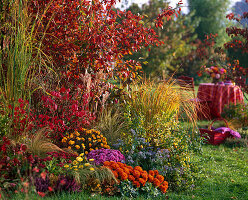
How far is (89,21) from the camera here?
200 inches

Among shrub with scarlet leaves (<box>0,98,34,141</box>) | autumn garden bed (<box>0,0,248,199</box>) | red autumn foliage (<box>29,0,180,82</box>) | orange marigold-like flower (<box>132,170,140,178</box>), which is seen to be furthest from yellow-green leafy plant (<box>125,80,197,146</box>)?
shrub with scarlet leaves (<box>0,98,34,141</box>)

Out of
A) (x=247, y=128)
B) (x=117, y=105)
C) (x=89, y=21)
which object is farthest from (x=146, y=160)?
(x=247, y=128)

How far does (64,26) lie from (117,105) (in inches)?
65.9

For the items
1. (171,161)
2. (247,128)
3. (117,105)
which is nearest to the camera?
(171,161)

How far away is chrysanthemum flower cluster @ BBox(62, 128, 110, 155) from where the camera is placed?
179 inches

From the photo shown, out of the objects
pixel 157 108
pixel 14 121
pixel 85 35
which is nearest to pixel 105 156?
pixel 14 121

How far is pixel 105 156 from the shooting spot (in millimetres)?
4070

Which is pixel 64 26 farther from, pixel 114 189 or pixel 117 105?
pixel 114 189

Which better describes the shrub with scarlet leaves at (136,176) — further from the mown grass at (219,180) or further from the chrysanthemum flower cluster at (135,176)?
the mown grass at (219,180)

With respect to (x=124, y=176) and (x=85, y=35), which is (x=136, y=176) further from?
(x=85, y=35)

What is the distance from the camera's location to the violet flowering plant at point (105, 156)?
158 inches

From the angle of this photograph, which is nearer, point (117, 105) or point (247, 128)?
point (117, 105)

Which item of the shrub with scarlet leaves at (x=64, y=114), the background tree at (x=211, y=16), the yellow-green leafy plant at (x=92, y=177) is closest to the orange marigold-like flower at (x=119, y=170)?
the yellow-green leafy plant at (x=92, y=177)

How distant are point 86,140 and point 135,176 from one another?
4.49 feet
